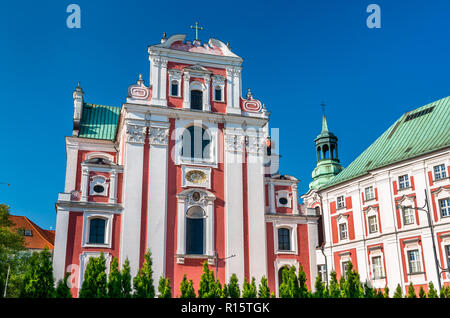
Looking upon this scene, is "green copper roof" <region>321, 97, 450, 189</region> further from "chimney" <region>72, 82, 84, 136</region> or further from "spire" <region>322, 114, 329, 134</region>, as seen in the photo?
"chimney" <region>72, 82, 84, 136</region>

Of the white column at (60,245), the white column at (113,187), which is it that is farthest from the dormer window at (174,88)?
the white column at (60,245)

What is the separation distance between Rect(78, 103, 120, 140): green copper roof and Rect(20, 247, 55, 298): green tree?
60.9 ft

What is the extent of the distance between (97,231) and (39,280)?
9.78 meters

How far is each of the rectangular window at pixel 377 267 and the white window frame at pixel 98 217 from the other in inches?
738

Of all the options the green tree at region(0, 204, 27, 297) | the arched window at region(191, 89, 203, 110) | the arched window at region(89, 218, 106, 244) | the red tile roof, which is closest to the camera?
the arched window at region(89, 218, 106, 244)

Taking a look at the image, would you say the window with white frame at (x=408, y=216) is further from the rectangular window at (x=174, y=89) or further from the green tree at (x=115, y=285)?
the green tree at (x=115, y=285)

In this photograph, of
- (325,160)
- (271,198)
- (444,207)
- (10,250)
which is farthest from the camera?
(325,160)

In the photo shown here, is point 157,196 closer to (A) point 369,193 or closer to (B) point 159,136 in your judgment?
(B) point 159,136

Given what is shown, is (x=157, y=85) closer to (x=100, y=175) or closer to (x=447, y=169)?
(x=100, y=175)

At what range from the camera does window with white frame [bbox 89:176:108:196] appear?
30.5 metres

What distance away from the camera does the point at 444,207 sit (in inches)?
1221

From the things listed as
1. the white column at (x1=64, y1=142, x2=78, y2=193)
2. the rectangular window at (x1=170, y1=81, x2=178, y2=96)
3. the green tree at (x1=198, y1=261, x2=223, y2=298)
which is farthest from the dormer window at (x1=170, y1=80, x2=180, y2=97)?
the green tree at (x1=198, y1=261, x2=223, y2=298)

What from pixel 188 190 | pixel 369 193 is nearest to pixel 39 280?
pixel 188 190

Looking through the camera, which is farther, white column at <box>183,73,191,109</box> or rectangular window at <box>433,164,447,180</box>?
white column at <box>183,73,191,109</box>
